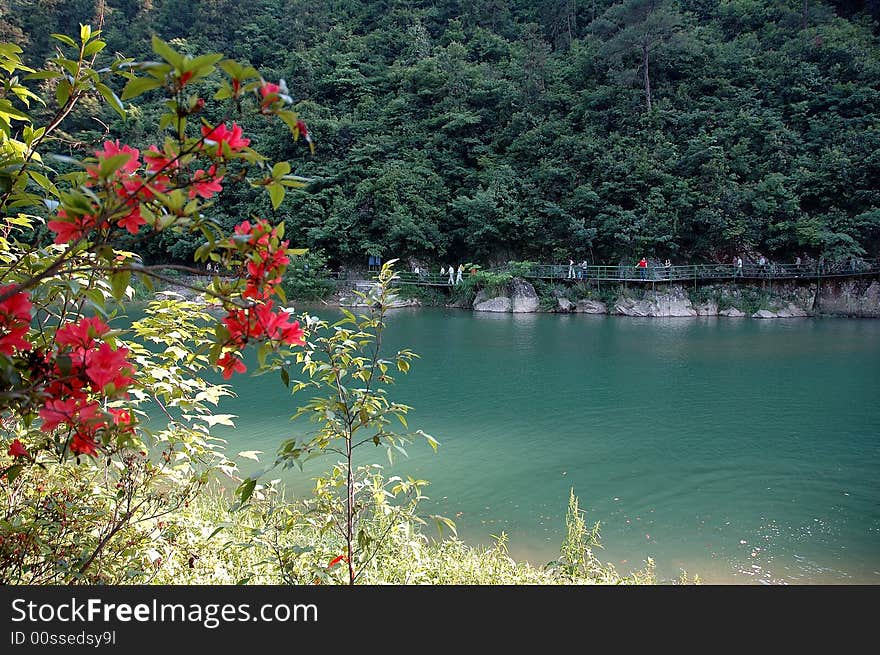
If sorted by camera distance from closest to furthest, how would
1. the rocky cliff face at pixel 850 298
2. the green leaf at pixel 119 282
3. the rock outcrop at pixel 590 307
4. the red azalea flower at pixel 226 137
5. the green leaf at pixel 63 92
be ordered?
the red azalea flower at pixel 226 137, the green leaf at pixel 119 282, the green leaf at pixel 63 92, the rocky cliff face at pixel 850 298, the rock outcrop at pixel 590 307

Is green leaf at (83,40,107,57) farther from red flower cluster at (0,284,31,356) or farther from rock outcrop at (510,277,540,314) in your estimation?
rock outcrop at (510,277,540,314)

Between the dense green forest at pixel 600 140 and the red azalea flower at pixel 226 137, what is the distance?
20.7 m

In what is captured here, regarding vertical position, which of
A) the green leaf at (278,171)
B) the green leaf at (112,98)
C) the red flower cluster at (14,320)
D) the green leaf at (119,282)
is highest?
A: the green leaf at (112,98)

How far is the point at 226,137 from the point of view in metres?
1.03

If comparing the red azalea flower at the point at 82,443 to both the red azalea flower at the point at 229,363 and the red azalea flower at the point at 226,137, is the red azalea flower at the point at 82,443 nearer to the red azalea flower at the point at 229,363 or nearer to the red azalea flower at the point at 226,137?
the red azalea flower at the point at 229,363

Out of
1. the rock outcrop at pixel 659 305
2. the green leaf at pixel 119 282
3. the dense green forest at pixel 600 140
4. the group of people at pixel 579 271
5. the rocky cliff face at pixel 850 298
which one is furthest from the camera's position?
the dense green forest at pixel 600 140

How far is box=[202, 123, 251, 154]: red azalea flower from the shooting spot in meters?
1.02

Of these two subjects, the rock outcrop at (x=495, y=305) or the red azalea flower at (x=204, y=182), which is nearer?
A: the red azalea flower at (x=204, y=182)

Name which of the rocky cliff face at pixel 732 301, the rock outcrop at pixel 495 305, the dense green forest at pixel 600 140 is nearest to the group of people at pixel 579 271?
the rocky cliff face at pixel 732 301

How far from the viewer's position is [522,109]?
87.1 ft

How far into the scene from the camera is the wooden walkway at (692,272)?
19.9 meters
